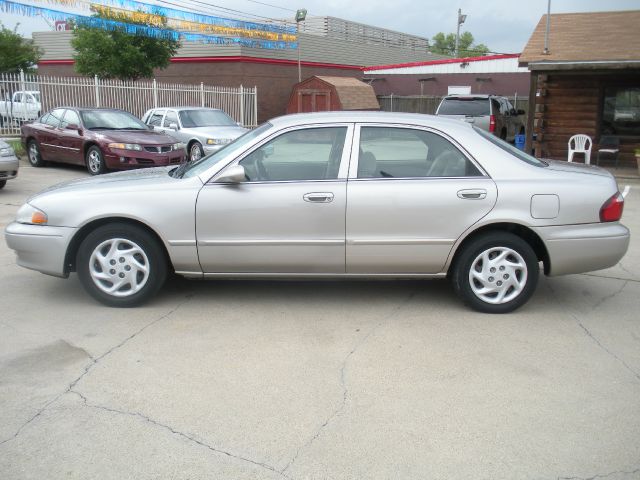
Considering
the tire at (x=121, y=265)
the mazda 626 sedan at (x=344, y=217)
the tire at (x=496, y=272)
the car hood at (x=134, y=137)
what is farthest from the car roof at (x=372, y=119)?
the car hood at (x=134, y=137)

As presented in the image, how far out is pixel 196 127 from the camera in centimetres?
1620

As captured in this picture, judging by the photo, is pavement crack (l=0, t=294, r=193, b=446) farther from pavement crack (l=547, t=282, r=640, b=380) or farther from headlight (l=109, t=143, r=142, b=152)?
headlight (l=109, t=143, r=142, b=152)

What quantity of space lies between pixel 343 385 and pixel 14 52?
39.4 meters

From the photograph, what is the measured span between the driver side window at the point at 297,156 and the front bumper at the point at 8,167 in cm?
745

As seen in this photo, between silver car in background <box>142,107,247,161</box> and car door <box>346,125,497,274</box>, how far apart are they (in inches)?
418

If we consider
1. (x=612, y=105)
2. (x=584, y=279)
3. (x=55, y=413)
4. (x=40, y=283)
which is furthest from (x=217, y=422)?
(x=612, y=105)

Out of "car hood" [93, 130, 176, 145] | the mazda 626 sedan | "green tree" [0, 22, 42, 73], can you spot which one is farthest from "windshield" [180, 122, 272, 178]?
"green tree" [0, 22, 42, 73]

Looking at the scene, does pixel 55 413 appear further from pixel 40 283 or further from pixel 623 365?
pixel 623 365

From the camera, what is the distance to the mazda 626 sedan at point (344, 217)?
4949 millimetres

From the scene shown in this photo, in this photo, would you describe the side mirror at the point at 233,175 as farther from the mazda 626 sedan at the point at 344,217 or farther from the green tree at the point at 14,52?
the green tree at the point at 14,52

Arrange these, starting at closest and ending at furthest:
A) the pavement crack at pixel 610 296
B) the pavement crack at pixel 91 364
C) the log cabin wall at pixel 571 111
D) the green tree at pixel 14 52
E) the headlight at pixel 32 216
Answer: the pavement crack at pixel 91 364 → the headlight at pixel 32 216 → the pavement crack at pixel 610 296 → the log cabin wall at pixel 571 111 → the green tree at pixel 14 52

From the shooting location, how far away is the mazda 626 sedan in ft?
16.2

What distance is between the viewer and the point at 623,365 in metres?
4.21

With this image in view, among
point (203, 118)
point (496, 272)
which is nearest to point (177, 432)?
point (496, 272)
